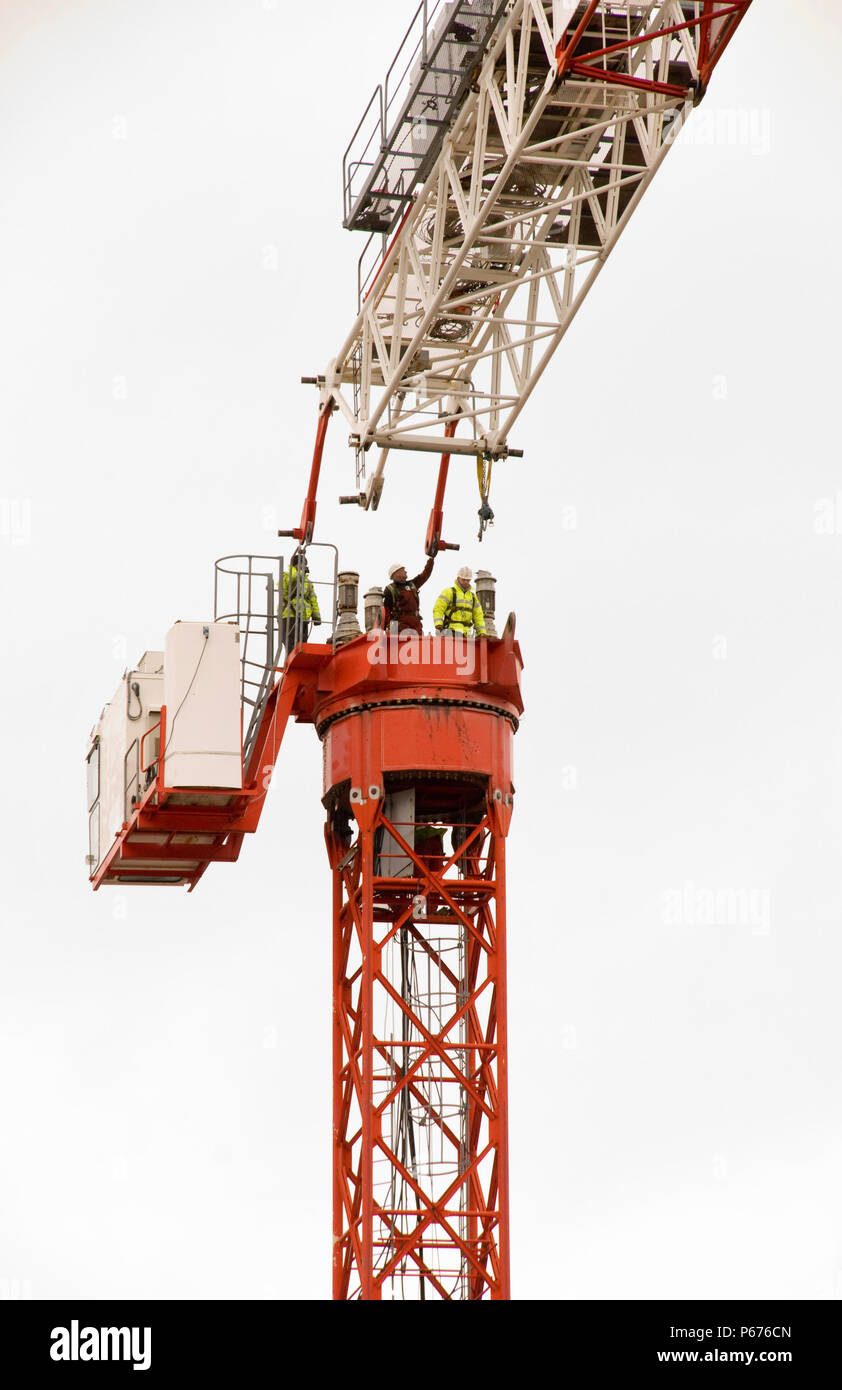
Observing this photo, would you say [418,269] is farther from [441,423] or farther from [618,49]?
[618,49]

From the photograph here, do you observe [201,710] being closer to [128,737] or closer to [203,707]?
[203,707]

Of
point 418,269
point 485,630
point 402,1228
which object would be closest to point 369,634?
point 485,630

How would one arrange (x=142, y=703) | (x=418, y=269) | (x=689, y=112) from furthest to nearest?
(x=142, y=703) < (x=418, y=269) < (x=689, y=112)

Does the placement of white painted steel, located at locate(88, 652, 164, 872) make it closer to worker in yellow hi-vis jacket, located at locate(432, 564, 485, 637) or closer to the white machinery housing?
the white machinery housing

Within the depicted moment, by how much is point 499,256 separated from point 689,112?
224 inches

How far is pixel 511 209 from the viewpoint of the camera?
47.3 metres

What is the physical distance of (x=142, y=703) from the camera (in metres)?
50.9

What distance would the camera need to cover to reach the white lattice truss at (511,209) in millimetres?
43531

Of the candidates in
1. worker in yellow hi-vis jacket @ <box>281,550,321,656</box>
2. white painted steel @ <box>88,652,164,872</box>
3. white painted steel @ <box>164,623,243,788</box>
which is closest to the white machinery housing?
white painted steel @ <box>164,623,243,788</box>

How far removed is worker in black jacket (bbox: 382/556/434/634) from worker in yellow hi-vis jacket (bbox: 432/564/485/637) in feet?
2.49

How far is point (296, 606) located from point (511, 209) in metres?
8.14

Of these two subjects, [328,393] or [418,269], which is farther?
[328,393]

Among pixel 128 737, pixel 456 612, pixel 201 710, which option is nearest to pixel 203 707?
pixel 201 710

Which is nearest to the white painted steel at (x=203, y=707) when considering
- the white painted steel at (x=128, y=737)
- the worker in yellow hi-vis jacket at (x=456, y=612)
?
the white painted steel at (x=128, y=737)
